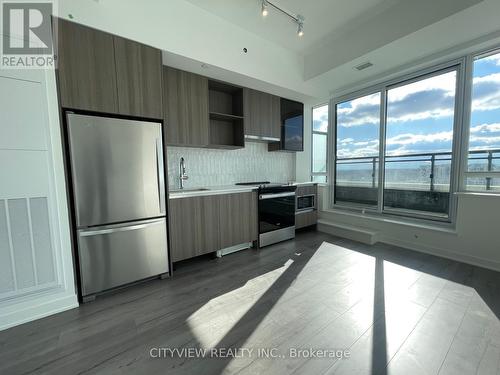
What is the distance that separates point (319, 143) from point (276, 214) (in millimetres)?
2113

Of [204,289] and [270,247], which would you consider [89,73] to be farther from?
[270,247]

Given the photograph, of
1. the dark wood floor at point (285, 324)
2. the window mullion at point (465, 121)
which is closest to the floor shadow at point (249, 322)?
the dark wood floor at point (285, 324)

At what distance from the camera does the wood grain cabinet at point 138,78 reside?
1970 millimetres

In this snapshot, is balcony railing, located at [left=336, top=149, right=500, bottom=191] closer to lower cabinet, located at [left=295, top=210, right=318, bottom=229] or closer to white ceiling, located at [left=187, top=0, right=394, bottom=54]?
lower cabinet, located at [left=295, top=210, right=318, bottom=229]

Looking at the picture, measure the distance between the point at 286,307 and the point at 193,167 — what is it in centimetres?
224

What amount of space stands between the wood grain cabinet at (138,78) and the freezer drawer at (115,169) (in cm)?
15

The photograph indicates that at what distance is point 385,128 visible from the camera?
3494 mm

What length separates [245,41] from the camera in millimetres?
2842

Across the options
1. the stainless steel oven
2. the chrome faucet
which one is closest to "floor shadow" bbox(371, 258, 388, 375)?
the stainless steel oven

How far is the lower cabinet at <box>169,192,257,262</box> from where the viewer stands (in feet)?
7.99

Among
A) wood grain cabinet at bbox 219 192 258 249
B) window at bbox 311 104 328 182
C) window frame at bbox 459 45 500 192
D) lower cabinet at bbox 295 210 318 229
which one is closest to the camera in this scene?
window frame at bbox 459 45 500 192

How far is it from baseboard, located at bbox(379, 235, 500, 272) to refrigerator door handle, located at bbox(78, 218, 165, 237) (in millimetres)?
3381

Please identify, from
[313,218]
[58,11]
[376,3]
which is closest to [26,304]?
[58,11]

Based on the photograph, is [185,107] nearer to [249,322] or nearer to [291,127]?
[291,127]
